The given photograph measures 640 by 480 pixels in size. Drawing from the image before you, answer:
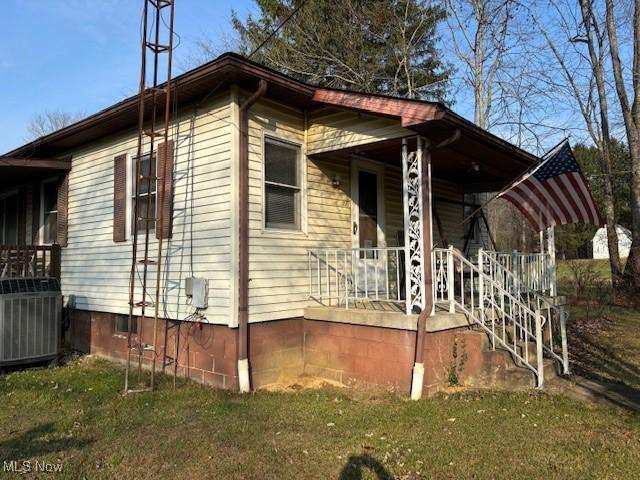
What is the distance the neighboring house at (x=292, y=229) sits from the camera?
6.05 m

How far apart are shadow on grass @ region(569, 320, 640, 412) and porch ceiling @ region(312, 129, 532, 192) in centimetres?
322

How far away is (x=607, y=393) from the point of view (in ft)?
18.7

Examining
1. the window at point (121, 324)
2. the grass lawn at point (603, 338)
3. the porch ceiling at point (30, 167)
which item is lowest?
the grass lawn at point (603, 338)

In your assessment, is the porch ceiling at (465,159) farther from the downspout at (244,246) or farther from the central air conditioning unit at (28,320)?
the central air conditioning unit at (28,320)

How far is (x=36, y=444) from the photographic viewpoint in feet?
14.3

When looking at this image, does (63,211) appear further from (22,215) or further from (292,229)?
(292,229)

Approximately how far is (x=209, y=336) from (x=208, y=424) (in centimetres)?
173

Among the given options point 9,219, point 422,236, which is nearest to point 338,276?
point 422,236

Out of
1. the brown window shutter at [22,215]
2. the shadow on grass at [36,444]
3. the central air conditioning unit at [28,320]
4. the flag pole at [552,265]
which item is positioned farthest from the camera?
the brown window shutter at [22,215]

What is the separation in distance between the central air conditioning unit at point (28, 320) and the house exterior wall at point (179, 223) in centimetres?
90

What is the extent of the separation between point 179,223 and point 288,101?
7.34 ft

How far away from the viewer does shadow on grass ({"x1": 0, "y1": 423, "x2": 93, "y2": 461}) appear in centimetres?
412

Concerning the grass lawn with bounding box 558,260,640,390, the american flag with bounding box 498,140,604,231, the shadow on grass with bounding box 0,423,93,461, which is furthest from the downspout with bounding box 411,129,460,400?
the shadow on grass with bounding box 0,423,93,461

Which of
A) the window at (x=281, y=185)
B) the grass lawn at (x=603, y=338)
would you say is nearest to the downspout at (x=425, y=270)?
the window at (x=281, y=185)
